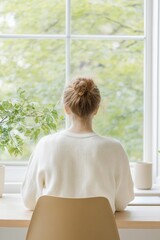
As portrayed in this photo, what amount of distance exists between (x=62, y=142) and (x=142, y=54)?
1.40m

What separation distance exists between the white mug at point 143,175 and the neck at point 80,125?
0.74 meters

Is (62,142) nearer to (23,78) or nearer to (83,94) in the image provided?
(83,94)

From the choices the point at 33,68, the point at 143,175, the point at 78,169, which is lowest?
the point at 143,175

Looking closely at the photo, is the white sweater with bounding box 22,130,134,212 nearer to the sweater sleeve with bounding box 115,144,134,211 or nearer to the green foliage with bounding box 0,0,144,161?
the sweater sleeve with bounding box 115,144,134,211

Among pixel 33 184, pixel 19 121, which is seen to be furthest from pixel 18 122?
pixel 33 184

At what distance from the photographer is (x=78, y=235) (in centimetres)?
184

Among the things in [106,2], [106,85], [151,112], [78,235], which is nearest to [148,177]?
[151,112]

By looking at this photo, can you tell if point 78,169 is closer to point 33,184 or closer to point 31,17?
point 33,184

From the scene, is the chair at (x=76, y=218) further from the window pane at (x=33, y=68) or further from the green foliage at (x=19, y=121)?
the window pane at (x=33, y=68)

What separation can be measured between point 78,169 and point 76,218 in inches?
11.1

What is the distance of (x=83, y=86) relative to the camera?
217 cm

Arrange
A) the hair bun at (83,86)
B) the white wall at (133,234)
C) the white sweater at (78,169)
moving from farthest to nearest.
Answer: the white wall at (133,234) → the hair bun at (83,86) → the white sweater at (78,169)

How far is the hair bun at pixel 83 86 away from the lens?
2.16m

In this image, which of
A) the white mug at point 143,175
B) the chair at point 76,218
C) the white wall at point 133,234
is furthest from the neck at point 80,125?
the white wall at point 133,234
